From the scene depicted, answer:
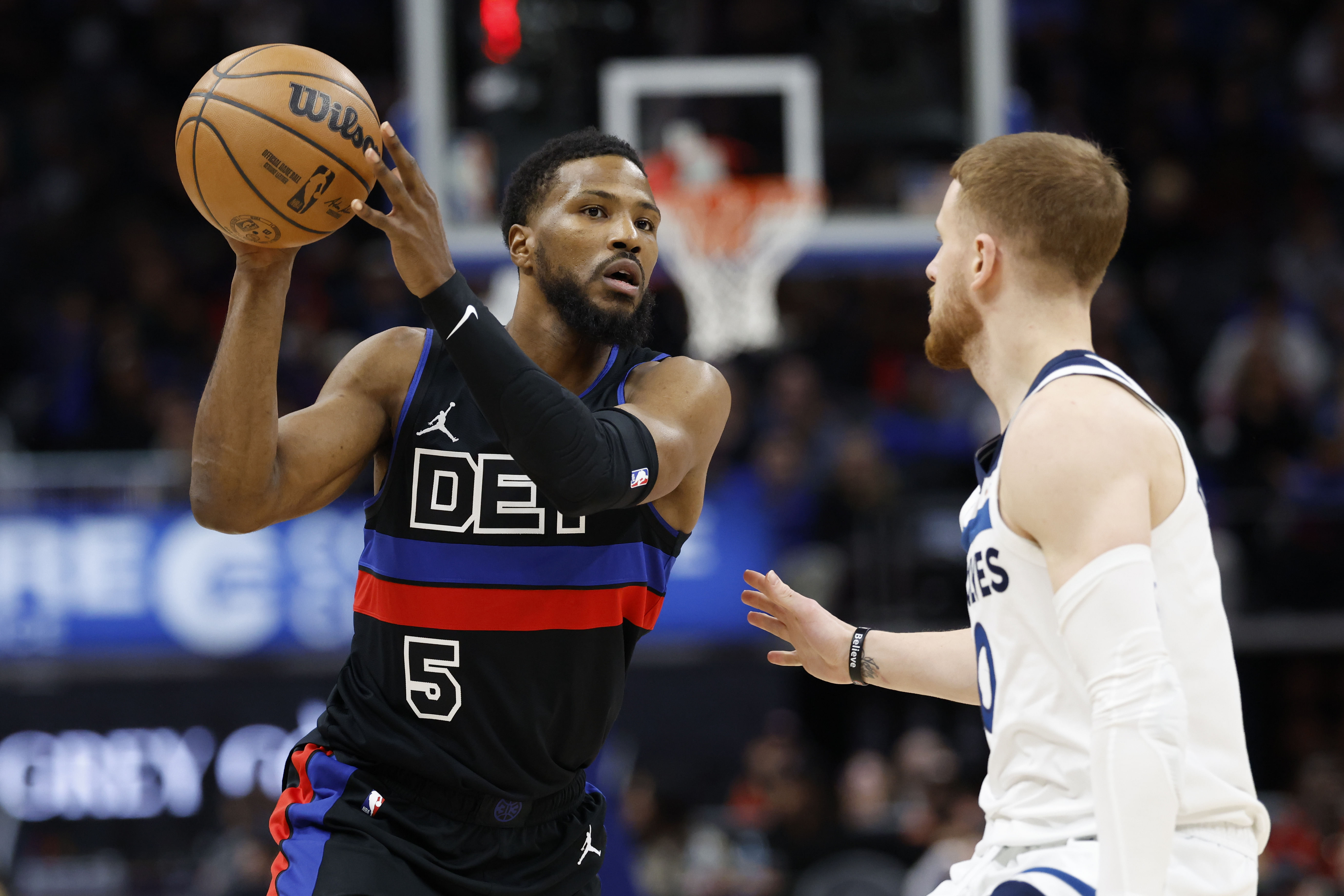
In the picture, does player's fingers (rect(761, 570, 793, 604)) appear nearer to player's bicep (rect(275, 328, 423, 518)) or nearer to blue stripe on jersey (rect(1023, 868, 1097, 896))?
player's bicep (rect(275, 328, 423, 518))

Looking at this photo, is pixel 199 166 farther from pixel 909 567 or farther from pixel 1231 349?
pixel 1231 349

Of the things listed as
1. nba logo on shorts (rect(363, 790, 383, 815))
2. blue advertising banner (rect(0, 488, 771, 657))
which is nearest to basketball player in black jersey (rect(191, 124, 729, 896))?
nba logo on shorts (rect(363, 790, 383, 815))

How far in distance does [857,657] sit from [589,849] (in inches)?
33.2

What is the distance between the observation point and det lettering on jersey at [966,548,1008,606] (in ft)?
9.50

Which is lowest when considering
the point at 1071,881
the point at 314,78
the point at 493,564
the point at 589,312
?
the point at 1071,881

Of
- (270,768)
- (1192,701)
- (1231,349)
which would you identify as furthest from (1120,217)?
(1231,349)

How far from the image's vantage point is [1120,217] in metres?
3.00

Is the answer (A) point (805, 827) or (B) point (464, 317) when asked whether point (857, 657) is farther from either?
(A) point (805, 827)

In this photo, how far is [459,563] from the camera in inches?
146

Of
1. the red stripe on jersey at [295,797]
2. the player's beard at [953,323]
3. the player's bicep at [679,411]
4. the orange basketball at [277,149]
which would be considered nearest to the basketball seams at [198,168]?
the orange basketball at [277,149]

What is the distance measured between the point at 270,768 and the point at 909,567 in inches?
190

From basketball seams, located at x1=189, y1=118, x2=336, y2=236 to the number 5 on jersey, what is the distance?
1.03m

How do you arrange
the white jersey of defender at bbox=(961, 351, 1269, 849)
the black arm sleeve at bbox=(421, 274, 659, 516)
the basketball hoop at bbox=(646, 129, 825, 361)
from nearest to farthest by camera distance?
the white jersey of defender at bbox=(961, 351, 1269, 849)
the black arm sleeve at bbox=(421, 274, 659, 516)
the basketball hoop at bbox=(646, 129, 825, 361)

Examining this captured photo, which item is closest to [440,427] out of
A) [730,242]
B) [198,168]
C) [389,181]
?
[389,181]
